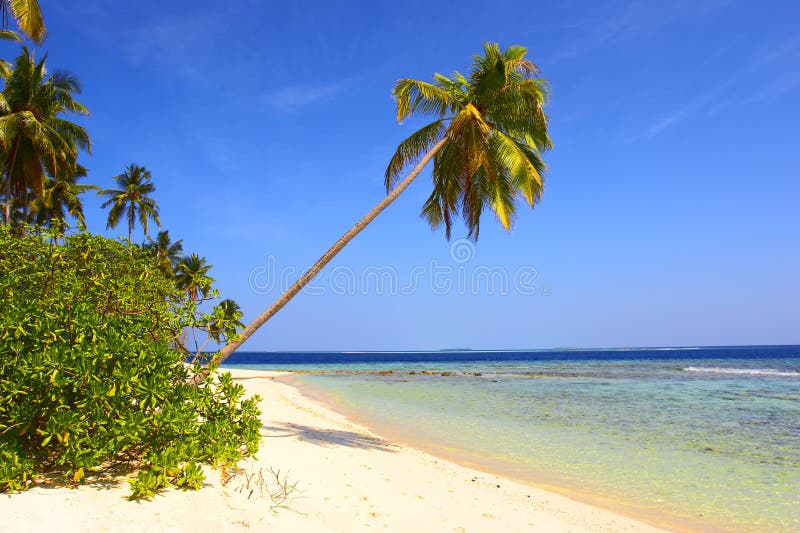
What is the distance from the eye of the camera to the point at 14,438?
429 centimetres

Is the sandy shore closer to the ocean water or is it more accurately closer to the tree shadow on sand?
the tree shadow on sand

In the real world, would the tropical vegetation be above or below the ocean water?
above

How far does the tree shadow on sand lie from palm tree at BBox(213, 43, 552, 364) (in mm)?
5025

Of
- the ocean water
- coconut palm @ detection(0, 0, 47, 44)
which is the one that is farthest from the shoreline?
coconut palm @ detection(0, 0, 47, 44)

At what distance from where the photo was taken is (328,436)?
10523 millimetres

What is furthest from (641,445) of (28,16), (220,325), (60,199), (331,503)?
(60,199)

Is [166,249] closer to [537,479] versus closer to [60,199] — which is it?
[60,199]

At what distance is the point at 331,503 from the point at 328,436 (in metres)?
5.21

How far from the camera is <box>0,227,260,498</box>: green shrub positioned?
4242mm

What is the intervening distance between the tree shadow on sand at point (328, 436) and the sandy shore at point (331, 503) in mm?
138

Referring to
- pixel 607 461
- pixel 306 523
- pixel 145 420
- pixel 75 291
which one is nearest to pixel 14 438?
pixel 145 420

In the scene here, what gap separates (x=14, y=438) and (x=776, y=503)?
9.97m

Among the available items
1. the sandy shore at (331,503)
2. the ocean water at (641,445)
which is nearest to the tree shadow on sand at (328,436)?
the sandy shore at (331,503)

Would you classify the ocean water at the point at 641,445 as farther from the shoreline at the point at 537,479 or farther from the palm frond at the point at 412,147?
the palm frond at the point at 412,147
